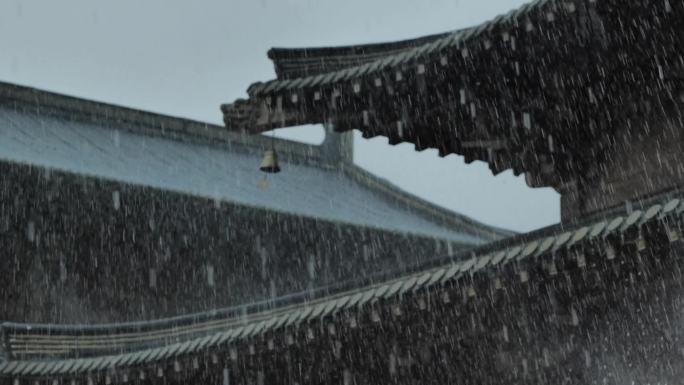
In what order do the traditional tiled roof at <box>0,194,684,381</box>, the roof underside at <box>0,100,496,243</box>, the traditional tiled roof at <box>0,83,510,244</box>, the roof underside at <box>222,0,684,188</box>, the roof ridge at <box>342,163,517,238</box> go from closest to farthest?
1. the traditional tiled roof at <box>0,194,684,381</box>
2. the roof underside at <box>222,0,684,188</box>
3. the roof underside at <box>0,100,496,243</box>
4. the traditional tiled roof at <box>0,83,510,244</box>
5. the roof ridge at <box>342,163,517,238</box>

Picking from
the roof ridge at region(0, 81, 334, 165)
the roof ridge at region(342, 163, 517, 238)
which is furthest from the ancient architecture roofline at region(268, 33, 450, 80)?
the roof ridge at region(342, 163, 517, 238)

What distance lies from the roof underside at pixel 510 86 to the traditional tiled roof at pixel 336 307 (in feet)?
3.99

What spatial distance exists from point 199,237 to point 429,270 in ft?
23.0

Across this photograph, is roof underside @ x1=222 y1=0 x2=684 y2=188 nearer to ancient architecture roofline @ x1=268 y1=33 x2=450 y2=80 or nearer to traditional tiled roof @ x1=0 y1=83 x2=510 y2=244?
ancient architecture roofline @ x1=268 y1=33 x2=450 y2=80

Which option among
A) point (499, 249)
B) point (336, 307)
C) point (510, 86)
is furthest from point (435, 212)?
point (499, 249)

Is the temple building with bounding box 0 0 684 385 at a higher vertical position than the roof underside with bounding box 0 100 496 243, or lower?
lower

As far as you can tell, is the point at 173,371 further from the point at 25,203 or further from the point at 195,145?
the point at 195,145

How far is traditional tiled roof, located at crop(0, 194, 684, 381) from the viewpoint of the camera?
5751mm

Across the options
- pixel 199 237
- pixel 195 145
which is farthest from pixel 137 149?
pixel 199 237

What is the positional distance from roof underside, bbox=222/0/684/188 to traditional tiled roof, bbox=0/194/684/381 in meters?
1.22

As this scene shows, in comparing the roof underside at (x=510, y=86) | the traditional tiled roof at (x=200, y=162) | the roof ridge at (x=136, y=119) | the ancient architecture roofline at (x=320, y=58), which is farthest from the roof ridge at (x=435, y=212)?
the ancient architecture roofline at (x=320, y=58)

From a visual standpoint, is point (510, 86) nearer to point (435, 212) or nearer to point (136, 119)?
point (136, 119)

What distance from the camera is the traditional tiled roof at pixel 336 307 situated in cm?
575

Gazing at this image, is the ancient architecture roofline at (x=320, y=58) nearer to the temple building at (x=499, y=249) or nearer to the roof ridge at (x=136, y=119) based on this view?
the temple building at (x=499, y=249)
